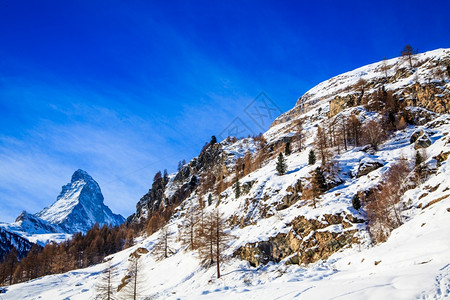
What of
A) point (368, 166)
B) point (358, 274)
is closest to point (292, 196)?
point (368, 166)

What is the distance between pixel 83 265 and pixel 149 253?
152 feet

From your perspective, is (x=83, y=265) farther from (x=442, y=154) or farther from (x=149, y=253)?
(x=442, y=154)

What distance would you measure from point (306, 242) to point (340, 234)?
14.5 ft

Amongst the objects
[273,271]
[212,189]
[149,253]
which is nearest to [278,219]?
[273,271]

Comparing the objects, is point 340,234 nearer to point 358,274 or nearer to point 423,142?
point 358,274

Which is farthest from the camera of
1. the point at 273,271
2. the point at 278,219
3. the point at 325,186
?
the point at 325,186

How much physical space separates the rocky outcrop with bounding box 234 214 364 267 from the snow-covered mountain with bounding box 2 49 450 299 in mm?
131

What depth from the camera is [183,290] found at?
111 feet

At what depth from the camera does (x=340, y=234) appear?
32.8 metres

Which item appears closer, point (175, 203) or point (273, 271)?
point (273, 271)

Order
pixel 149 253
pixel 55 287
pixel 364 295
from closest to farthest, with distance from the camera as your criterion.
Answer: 1. pixel 364 295
2. pixel 55 287
3. pixel 149 253

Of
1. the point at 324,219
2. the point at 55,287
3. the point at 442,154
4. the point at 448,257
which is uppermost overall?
the point at 442,154

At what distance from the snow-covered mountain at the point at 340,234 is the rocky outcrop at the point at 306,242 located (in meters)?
0.13

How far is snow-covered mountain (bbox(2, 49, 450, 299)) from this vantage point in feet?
53.8
